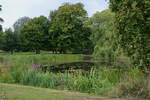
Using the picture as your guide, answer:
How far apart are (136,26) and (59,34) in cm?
3437

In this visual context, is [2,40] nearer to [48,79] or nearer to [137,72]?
[48,79]

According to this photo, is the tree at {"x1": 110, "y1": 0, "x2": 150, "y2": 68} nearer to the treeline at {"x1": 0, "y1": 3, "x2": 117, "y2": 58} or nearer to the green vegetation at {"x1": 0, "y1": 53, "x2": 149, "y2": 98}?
Answer: the green vegetation at {"x1": 0, "y1": 53, "x2": 149, "y2": 98}

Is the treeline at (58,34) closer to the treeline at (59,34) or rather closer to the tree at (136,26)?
the treeline at (59,34)

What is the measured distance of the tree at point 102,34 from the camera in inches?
901

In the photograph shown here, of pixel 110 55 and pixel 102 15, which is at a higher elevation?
pixel 102 15

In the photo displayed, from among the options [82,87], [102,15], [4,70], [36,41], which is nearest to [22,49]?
[36,41]

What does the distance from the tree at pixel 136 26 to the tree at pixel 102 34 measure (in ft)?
54.3

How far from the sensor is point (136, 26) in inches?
178

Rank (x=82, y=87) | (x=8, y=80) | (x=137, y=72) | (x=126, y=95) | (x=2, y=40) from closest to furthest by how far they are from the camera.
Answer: (x=126, y=95) < (x=137, y=72) < (x=82, y=87) < (x=8, y=80) < (x=2, y=40)

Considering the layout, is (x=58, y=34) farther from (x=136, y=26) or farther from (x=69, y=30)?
(x=136, y=26)

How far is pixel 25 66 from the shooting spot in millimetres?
8867

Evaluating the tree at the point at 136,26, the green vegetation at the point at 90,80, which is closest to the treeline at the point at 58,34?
the green vegetation at the point at 90,80

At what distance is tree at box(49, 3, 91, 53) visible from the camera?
37312 mm

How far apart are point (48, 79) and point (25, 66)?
182 centimetres
